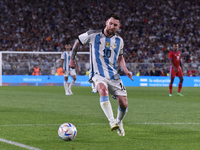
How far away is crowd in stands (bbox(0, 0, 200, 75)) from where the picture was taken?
35656 mm

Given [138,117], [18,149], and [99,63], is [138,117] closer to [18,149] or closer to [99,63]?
[99,63]

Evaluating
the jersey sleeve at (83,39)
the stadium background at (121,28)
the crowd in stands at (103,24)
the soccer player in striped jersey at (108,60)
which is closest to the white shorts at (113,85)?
the soccer player in striped jersey at (108,60)

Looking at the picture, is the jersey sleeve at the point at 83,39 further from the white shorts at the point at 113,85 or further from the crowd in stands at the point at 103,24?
the crowd in stands at the point at 103,24

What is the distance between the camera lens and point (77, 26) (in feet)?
126

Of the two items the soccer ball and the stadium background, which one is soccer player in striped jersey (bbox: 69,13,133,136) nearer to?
the soccer ball

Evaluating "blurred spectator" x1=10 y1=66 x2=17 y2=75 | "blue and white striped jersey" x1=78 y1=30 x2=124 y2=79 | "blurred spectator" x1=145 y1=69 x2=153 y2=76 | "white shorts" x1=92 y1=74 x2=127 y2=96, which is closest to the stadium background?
"blurred spectator" x1=145 y1=69 x2=153 y2=76

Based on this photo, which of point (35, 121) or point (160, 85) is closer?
point (35, 121)

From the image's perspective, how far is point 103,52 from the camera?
671cm

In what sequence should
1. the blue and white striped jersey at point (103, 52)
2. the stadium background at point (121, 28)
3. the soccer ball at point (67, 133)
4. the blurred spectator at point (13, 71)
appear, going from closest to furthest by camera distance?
the soccer ball at point (67, 133) → the blue and white striped jersey at point (103, 52) → the blurred spectator at point (13, 71) → the stadium background at point (121, 28)

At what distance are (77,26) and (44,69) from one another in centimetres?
993

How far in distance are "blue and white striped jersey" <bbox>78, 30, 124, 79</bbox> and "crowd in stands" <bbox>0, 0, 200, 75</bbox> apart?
26.6 metres

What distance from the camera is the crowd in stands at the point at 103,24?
117 feet

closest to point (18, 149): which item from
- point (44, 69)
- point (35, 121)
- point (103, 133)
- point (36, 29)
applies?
point (103, 133)

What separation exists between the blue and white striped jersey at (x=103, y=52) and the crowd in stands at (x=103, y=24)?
26.6m
